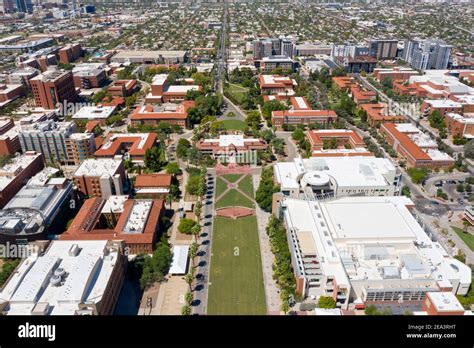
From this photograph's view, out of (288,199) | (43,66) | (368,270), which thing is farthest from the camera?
(43,66)

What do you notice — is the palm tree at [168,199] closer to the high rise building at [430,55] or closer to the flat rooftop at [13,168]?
the flat rooftop at [13,168]

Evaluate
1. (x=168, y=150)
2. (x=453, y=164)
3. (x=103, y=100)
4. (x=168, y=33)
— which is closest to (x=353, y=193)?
(x=453, y=164)

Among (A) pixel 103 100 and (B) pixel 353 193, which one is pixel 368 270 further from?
(A) pixel 103 100

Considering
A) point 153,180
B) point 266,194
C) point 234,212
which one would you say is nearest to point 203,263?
point 234,212

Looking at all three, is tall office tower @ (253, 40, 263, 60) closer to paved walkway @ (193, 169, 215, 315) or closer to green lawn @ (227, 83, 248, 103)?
green lawn @ (227, 83, 248, 103)

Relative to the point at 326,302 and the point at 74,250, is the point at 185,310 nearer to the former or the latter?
the point at 74,250

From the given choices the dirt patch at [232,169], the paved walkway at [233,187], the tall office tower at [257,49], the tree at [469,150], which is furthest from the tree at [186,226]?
the tall office tower at [257,49]

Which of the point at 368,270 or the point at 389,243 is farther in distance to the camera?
the point at 389,243
